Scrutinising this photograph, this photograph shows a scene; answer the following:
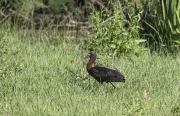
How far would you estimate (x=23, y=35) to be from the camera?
10289 mm

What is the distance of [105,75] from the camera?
667 cm

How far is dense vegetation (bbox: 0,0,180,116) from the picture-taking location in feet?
19.9

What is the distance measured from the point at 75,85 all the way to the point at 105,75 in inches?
19.0

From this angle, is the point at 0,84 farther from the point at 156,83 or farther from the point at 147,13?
the point at 147,13

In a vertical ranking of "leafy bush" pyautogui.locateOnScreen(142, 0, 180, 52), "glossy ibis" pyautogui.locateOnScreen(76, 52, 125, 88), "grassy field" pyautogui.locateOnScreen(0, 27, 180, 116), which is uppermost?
"leafy bush" pyautogui.locateOnScreen(142, 0, 180, 52)

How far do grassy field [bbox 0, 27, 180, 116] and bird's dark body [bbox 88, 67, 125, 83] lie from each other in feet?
0.53

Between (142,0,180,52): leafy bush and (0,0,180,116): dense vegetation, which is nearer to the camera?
(0,0,180,116): dense vegetation

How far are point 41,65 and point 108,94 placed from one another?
1789mm

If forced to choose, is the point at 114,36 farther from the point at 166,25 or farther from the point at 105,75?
the point at 105,75

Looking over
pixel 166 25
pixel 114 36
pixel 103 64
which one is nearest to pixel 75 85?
pixel 103 64

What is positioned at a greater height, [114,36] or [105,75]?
[114,36]

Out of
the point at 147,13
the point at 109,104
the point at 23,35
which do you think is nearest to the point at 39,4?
the point at 23,35

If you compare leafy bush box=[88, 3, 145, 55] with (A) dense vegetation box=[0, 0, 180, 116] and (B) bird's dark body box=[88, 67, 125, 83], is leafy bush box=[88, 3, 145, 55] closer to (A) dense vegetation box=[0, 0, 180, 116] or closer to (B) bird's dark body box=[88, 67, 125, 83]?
(A) dense vegetation box=[0, 0, 180, 116]

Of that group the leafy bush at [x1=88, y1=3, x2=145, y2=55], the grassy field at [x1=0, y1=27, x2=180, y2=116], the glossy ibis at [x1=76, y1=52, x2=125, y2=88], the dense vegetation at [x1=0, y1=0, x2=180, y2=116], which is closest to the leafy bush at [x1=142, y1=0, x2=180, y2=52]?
the dense vegetation at [x1=0, y1=0, x2=180, y2=116]
